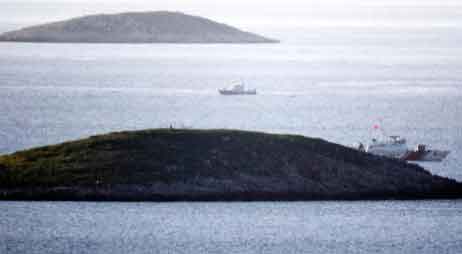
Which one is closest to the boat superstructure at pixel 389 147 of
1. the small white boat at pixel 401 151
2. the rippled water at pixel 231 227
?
Answer: the small white boat at pixel 401 151

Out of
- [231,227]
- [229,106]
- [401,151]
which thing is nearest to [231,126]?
[229,106]

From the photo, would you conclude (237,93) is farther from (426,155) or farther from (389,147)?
(426,155)

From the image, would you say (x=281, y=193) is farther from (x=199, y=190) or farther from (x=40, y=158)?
(x=40, y=158)

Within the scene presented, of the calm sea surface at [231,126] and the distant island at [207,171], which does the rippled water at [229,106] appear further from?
the distant island at [207,171]

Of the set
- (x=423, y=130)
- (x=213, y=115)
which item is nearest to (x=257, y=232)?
(x=423, y=130)

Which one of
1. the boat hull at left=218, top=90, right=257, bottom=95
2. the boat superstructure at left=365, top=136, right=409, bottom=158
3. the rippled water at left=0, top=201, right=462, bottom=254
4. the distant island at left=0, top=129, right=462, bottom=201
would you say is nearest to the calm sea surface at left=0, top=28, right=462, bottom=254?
the rippled water at left=0, top=201, right=462, bottom=254
